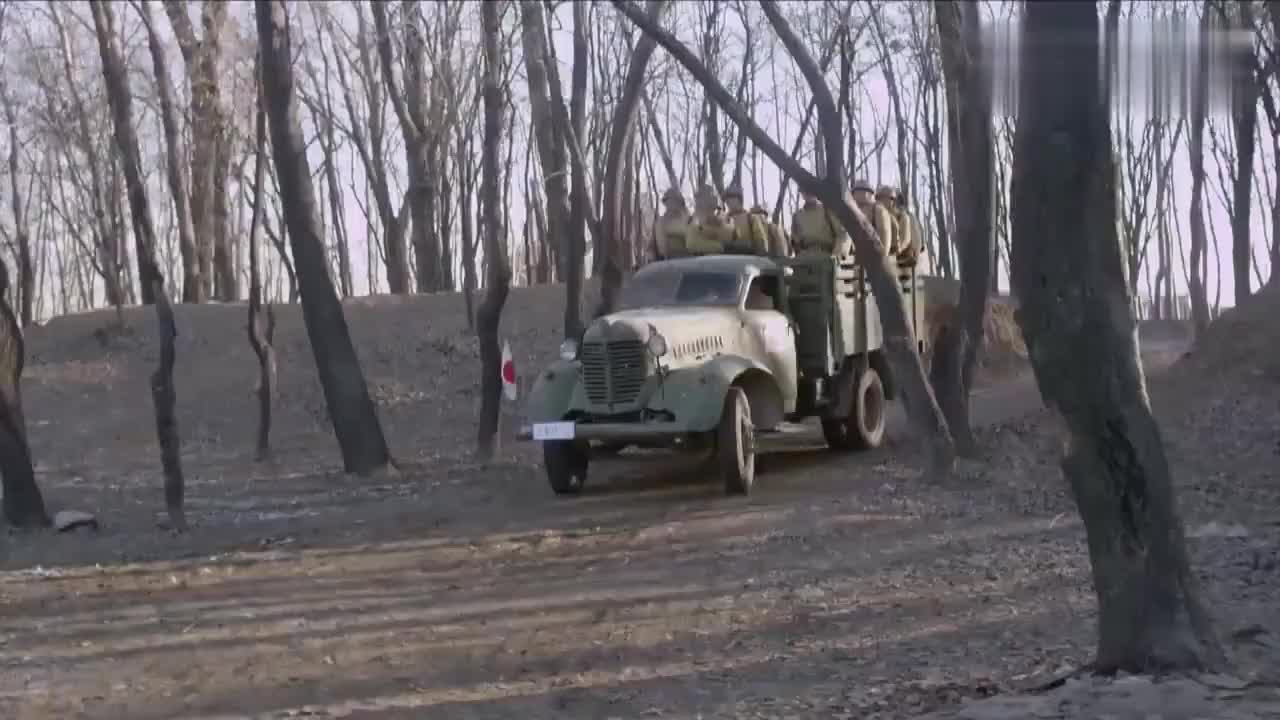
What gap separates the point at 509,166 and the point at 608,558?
31551 mm

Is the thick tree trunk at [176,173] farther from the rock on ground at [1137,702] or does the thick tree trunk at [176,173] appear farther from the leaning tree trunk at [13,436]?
the rock on ground at [1137,702]

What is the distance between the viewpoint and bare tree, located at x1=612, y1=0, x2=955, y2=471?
37.0 ft

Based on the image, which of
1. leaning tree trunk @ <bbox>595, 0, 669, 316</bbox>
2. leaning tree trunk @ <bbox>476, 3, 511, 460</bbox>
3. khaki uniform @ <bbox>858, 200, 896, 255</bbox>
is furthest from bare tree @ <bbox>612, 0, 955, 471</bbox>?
leaning tree trunk @ <bbox>476, 3, 511, 460</bbox>

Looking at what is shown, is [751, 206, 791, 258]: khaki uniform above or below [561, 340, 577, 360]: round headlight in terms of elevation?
above

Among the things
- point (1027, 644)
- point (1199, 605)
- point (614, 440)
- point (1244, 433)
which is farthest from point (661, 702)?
point (1244, 433)

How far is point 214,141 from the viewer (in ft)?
80.6

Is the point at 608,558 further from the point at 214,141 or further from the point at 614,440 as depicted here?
the point at 214,141

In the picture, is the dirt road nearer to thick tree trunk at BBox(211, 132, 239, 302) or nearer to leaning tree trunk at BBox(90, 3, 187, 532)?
leaning tree trunk at BBox(90, 3, 187, 532)

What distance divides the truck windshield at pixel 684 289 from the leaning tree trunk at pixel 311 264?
3.40 m

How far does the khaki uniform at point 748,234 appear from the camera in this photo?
14398mm

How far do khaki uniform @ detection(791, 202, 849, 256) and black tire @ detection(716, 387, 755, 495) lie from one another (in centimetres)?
274

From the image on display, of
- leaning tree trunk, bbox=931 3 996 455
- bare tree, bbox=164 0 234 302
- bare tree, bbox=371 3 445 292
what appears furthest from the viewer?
bare tree, bbox=371 3 445 292

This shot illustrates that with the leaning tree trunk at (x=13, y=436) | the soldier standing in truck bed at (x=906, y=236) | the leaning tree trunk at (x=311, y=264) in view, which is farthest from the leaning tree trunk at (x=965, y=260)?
the leaning tree trunk at (x=13, y=436)

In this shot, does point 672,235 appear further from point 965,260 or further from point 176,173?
point 176,173
